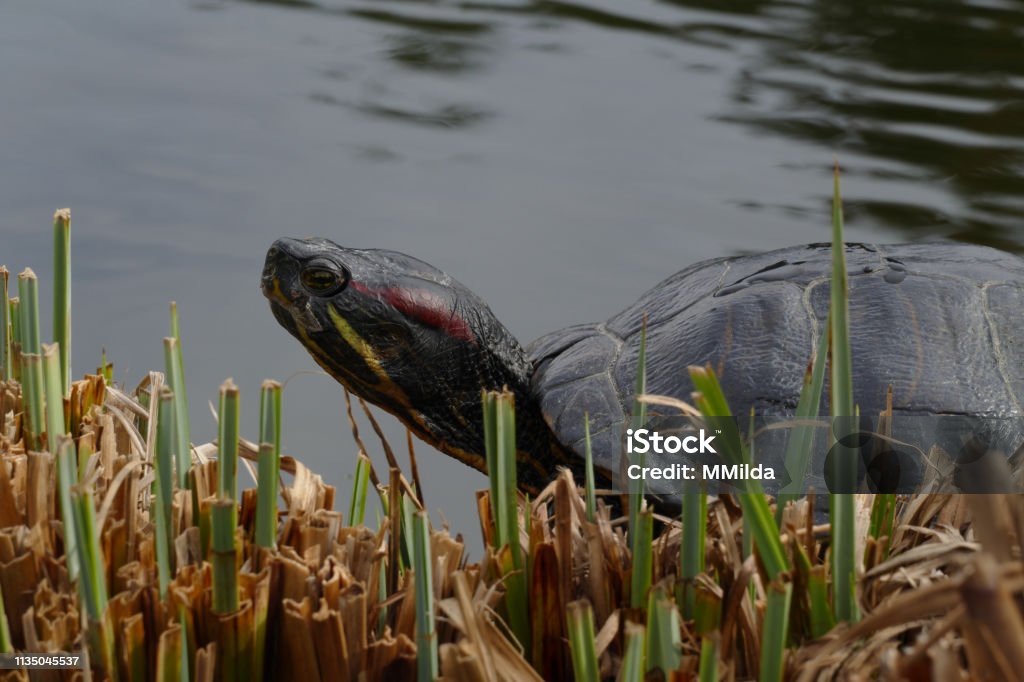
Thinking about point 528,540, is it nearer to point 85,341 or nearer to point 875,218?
point 85,341

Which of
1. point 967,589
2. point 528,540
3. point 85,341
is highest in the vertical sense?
point 967,589

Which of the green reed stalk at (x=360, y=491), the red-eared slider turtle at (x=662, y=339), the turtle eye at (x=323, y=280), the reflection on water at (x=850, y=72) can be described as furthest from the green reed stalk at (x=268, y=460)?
the reflection on water at (x=850, y=72)

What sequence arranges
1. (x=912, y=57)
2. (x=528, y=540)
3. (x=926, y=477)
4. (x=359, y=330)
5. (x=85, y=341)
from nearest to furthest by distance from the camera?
(x=528, y=540) < (x=926, y=477) < (x=359, y=330) < (x=85, y=341) < (x=912, y=57)

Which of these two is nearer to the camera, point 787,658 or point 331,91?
point 787,658

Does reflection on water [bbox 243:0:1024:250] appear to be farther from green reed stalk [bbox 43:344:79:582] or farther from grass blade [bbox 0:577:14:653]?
grass blade [bbox 0:577:14:653]

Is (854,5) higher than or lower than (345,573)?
higher

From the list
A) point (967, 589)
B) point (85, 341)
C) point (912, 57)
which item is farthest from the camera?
point (912, 57)

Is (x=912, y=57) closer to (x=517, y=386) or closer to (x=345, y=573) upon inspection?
(x=517, y=386)

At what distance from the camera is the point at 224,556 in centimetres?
98

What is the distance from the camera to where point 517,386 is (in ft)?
7.72

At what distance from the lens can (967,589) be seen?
624 mm

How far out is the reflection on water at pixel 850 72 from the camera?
4.02 m

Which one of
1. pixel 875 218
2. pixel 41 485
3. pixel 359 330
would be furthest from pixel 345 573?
pixel 875 218

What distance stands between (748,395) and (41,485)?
1.12 meters
